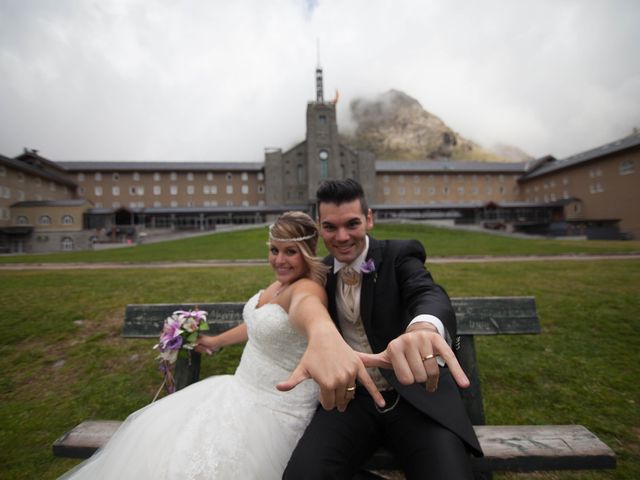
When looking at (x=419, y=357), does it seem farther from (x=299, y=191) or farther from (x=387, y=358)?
(x=299, y=191)

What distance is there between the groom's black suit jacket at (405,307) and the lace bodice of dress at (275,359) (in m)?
0.43

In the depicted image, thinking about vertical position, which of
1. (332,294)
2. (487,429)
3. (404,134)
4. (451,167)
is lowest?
(487,429)

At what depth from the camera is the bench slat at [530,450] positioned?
2.10 metres

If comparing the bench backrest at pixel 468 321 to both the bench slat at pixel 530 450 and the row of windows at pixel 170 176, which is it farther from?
the row of windows at pixel 170 176

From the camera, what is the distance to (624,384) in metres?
3.89

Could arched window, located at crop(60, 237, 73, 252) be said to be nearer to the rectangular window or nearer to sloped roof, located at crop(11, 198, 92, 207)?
sloped roof, located at crop(11, 198, 92, 207)

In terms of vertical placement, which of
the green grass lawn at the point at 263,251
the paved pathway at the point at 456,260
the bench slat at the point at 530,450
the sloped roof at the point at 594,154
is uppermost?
A: the sloped roof at the point at 594,154

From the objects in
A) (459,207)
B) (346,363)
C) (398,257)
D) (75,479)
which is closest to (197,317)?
(75,479)

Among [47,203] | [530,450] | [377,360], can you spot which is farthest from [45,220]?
[530,450]

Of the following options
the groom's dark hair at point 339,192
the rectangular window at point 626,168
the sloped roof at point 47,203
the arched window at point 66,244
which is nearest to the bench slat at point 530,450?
the groom's dark hair at point 339,192

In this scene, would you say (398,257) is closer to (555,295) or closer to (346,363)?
(346,363)

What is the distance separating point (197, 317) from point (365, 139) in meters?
156

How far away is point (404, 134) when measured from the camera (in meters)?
145

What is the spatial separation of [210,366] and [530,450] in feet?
13.5
